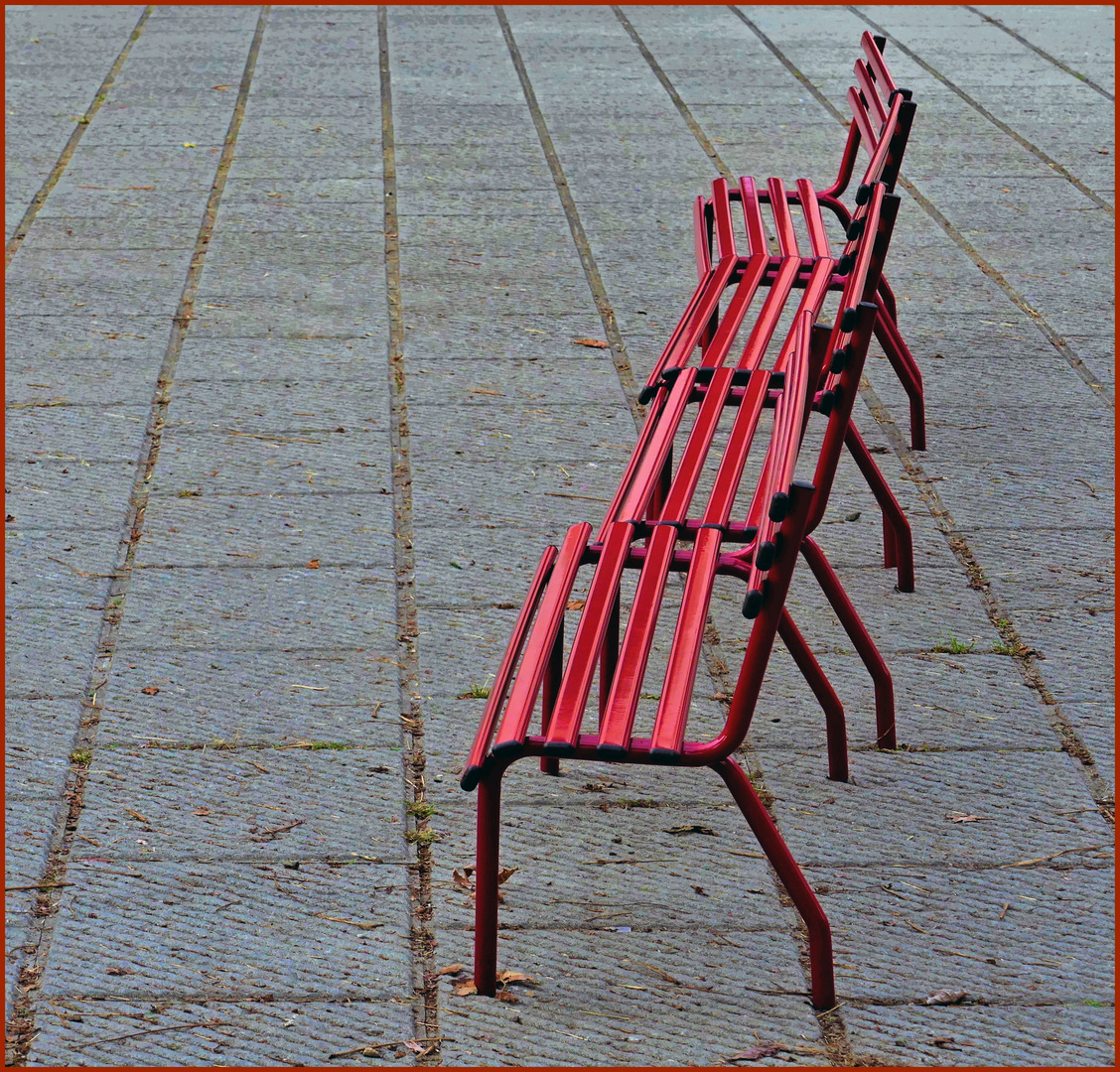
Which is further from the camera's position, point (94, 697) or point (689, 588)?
point (94, 697)

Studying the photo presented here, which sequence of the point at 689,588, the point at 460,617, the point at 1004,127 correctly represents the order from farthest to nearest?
the point at 1004,127 < the point at 460,617 < the point at 689,588

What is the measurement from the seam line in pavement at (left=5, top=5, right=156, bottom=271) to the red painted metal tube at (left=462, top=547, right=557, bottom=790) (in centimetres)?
454

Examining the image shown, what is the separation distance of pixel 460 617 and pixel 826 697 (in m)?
1.14

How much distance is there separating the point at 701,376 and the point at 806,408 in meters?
0.65

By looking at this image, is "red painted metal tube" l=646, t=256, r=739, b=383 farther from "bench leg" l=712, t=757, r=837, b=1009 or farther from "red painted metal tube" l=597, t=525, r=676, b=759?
"bench leg" l=712, t=757, r=837, b=1009

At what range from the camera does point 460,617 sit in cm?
396

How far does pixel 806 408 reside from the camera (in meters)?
3.22

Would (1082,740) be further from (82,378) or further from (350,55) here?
(350,55)

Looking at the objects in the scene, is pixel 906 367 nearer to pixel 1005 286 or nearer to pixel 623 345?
pixel 623 345

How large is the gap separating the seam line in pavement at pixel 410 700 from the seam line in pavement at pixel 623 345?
0.70 m

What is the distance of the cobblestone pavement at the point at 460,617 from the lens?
2.72 m

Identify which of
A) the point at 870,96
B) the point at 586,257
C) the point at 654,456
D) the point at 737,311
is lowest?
the point at 586,257

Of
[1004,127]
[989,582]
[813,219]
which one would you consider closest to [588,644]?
[989,582]

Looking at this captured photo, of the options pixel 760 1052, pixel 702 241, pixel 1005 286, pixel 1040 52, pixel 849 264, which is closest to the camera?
pixel 760 1052
